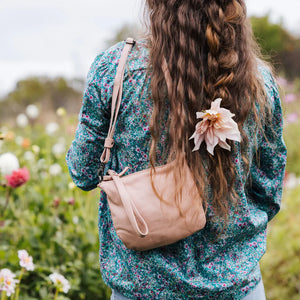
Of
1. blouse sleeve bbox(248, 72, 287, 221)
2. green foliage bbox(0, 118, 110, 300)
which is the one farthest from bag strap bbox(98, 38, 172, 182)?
green foliage bbox(0, 118, 110, 300)

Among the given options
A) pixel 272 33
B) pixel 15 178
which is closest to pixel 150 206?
pixel 15 178

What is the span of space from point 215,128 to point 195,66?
0.16 m

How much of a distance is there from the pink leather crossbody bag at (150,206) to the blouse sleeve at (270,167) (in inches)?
13.0

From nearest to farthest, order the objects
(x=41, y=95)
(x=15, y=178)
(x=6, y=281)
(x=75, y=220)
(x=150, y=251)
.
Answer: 1. (x=150, y=251)
2. (x=6, y=281)
3. (x=15, y=178)
4. (x=75, y=220)
5. (x=41, y=95)

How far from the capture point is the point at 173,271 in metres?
1.07

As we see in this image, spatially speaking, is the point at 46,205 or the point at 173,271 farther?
the point at 46,205

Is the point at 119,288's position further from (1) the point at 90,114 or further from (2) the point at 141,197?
(1) the point at 90,114

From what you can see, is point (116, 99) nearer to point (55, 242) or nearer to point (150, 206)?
point (150, 206)

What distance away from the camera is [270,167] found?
128cm

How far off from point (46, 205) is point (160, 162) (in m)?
1.37

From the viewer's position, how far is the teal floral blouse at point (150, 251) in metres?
1.04

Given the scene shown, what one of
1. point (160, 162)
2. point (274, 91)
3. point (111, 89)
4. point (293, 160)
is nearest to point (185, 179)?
point (160, 162)

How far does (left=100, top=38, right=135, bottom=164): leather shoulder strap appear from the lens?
1019 mm

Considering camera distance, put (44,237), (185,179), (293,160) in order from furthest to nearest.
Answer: (293,160)
(44,237)
(185,179)
